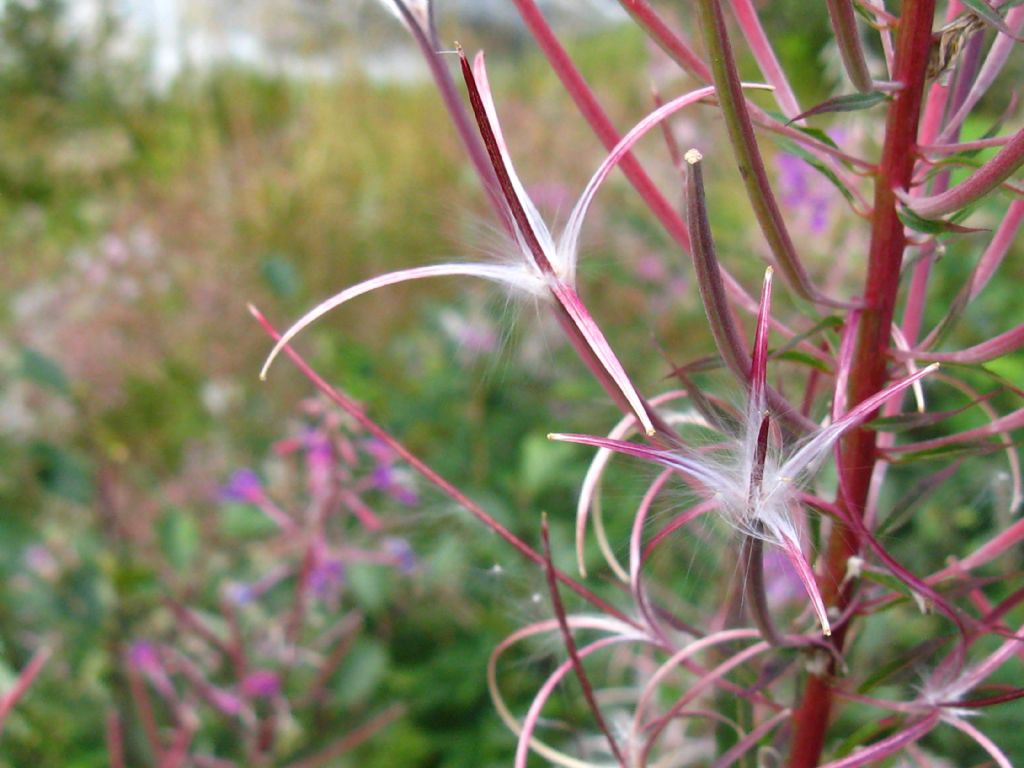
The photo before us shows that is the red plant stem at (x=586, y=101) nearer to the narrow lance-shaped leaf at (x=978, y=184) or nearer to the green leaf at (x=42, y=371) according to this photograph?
the narrow lance-shaped leaf at (x=978, y=184)

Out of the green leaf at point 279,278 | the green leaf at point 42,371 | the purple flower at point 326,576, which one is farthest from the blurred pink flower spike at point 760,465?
the green leaf at point 279,278

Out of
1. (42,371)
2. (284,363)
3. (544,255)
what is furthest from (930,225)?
(284,363)

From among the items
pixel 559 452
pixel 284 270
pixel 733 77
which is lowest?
pixel 559 452

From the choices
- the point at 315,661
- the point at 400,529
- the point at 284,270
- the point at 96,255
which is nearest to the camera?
the point at 315,661

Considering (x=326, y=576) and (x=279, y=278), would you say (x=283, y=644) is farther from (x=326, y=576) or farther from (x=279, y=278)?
(x=279, y=278)

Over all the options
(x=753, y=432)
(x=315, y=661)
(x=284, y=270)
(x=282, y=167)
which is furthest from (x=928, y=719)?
(x=282, y=167)

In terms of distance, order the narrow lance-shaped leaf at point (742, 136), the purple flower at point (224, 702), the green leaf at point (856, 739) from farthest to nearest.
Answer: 1. the purple flower at point (224, 702)
2. the green leaf at point (856, 739)
3. the narrow lance-shaped leaf at point (742, 136)

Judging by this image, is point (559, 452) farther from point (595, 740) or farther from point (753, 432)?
point (753, 432)

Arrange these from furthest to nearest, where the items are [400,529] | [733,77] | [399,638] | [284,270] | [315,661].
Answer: [284,270] → [399,638] → [400,529] → [315,661] → [733,77]
